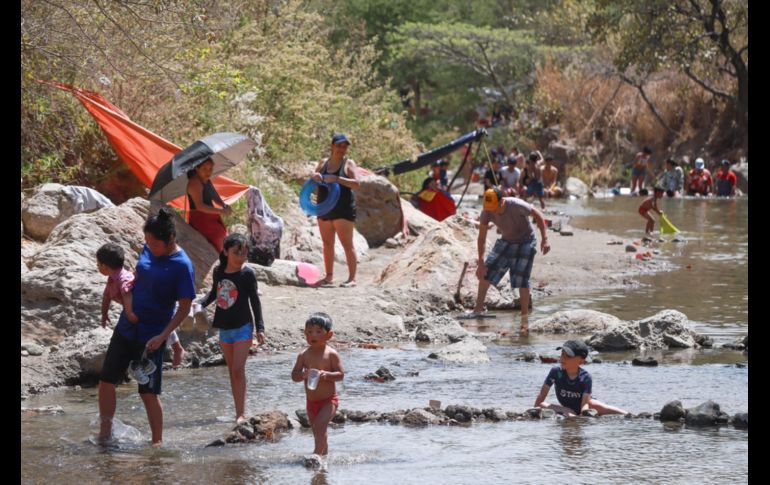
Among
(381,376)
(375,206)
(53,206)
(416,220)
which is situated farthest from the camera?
(416,220)

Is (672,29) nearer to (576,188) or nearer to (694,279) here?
(576,188)

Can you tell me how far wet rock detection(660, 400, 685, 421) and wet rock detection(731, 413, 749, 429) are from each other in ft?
1.08

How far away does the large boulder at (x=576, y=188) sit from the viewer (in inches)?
1467

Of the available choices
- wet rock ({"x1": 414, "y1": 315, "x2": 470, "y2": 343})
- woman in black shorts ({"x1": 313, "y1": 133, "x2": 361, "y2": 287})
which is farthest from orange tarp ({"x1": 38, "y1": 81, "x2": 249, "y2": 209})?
wet rock ({"x1": 414, "y1": 315, "x2": 470, "y2": 343})

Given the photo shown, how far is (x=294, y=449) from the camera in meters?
7.50

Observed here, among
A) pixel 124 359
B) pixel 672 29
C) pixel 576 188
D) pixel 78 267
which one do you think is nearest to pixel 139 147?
pixel 78 267

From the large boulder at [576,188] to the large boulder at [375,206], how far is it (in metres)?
19.8

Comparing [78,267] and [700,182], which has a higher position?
[700,182]

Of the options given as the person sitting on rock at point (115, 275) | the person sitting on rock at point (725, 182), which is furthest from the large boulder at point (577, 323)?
the person sitting on rock at point (725, 182)

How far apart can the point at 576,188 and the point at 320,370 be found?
1227 inches

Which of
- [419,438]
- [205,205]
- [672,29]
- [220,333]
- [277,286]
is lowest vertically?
[419,438]

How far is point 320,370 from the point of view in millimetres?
7129

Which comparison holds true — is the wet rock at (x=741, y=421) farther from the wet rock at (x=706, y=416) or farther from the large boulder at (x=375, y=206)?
the large boulder at (x=375, y=206)
